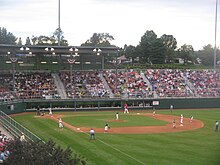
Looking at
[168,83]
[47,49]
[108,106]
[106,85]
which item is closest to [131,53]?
[168,83]

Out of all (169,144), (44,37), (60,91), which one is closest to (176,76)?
(60,91)

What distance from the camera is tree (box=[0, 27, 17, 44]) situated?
117m

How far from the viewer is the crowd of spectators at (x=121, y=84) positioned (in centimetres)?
5641

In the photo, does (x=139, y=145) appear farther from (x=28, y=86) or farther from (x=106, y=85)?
(x=106, y=85)

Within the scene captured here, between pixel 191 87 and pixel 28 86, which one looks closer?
pixel 28 86

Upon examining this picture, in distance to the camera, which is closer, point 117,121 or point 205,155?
point 205,155

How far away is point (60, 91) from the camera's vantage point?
190 ft

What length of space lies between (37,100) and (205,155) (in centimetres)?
3289

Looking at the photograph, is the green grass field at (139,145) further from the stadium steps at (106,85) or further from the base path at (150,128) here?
the stadium steps at (106,85)

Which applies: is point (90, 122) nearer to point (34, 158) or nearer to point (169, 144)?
point (169, 144)

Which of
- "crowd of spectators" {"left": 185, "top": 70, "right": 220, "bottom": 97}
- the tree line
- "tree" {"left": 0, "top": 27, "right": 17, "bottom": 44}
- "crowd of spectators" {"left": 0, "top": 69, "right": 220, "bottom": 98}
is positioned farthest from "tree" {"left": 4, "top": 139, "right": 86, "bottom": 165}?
"tree" {"left": 0, "top": 27, "right": 17, "bottom": 44}

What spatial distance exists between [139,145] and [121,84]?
33699 millimetres

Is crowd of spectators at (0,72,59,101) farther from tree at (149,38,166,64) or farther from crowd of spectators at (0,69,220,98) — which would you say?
tree at (149,38,166,64)

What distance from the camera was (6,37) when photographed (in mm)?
121375
